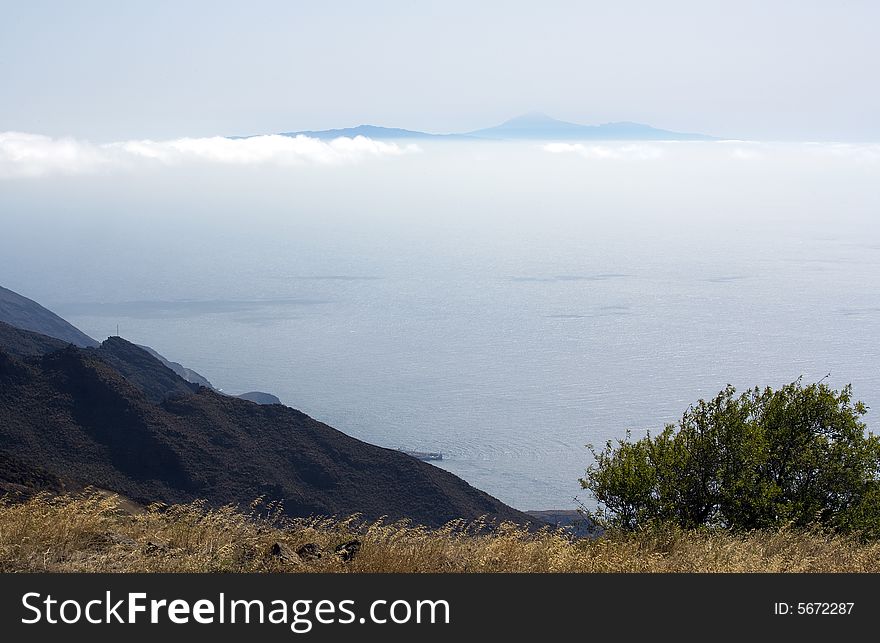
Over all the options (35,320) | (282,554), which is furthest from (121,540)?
(35,320)

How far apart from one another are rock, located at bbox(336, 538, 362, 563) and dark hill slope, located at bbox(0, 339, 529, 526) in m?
25.0

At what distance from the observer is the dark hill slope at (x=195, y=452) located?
109 feet

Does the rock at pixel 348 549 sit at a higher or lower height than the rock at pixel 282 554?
lower

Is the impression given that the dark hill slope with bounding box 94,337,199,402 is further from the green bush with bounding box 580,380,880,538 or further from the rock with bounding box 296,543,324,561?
the rock with bounding box 296,543,324,561

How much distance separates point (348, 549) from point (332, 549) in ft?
1.20

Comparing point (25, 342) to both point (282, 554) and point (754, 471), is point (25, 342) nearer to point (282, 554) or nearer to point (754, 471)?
point (754, 471)

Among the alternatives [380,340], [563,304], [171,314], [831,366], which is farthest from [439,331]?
[831,366]

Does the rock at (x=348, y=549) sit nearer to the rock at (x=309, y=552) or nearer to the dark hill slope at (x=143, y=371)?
the rock at (x=309, y=552)

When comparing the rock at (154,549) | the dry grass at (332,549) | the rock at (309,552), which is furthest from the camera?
the rock at (309,552)

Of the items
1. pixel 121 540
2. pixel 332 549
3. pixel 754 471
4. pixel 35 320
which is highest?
pixel 121 540

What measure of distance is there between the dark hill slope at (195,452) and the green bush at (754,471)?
861 inches

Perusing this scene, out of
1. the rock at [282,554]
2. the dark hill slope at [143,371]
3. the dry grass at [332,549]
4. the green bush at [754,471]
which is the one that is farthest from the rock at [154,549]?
the dark hill slope at [143,371]

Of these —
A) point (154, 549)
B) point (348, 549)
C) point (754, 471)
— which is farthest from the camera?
point (754, 471)

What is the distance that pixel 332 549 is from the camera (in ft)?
27.3
